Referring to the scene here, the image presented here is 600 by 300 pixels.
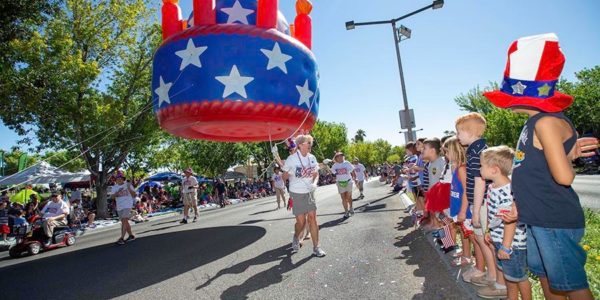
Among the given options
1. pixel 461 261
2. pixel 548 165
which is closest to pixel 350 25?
pixel 461 261

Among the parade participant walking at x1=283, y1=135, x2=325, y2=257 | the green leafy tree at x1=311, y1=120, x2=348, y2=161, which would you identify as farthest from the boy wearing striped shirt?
the green leafy tree at x1=311, y1=120, x2=348, y2=161

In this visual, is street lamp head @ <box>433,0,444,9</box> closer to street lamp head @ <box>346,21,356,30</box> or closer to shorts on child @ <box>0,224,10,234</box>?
street lamp head @ <box>346,21,356,30</box>

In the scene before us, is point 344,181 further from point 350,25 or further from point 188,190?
point 350,25

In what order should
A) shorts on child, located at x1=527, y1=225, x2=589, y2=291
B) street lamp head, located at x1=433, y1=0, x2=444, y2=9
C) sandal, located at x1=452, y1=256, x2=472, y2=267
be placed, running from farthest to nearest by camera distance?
street lamp head, located at x1=433, y1=0, x2=444, y2=9 → sandal, located at x1=452, y1=256, x2=472, y2=267 → shorts on child, located at x1=527, y1=225, x2=589, y2=291

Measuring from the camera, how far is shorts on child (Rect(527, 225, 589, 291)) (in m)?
2.06

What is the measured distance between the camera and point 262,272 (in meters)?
4.68

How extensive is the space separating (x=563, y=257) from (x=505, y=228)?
18.0 inches

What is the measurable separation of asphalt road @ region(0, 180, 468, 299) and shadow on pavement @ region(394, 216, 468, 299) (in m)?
0.01

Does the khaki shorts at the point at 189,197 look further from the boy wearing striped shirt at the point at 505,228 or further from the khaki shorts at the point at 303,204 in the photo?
the boy wearing striped shirt at the point at 505,228

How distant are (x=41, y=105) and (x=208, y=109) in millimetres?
14464

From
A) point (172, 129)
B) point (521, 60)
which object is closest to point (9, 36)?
point (172, 129)

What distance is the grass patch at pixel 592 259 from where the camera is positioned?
10.1 ft

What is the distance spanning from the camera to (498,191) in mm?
2820

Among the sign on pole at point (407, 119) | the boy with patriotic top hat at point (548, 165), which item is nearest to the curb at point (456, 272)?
the boy with patriotic top hat at point (548, 165)
